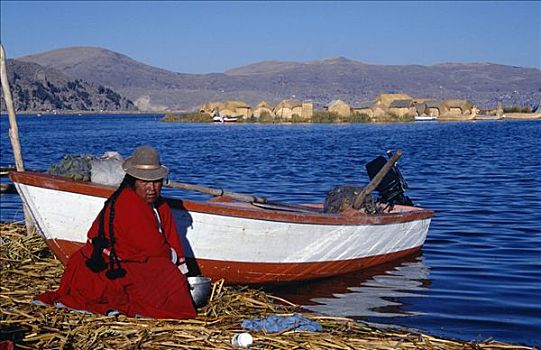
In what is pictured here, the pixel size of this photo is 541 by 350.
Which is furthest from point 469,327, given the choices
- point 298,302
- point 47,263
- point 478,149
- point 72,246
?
point 478,149

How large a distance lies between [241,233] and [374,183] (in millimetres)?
2559

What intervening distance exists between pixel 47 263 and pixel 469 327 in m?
4.56

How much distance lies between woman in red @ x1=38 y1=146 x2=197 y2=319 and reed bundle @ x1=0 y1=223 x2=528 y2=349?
0.52 ft

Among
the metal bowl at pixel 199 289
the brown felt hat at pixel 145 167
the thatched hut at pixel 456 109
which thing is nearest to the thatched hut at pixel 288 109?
the thatched hut at pixel 456 109

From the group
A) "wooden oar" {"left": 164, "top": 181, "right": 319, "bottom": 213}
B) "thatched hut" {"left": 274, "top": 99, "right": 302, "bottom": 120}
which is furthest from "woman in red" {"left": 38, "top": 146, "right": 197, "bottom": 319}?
"thatched hut" {"left": 274, "top": 99, "right": 302, "bottom": 120}

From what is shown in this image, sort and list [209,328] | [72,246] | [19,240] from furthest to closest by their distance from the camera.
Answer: [19,240], [72,246], [209,328]

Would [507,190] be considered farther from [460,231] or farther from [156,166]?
[156,166]

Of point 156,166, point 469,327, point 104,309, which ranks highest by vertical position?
point 156,166

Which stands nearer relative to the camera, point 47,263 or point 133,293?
point 133,293

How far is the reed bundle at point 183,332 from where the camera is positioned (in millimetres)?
5688

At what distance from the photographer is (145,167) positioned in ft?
20.9

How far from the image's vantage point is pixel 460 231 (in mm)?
13023

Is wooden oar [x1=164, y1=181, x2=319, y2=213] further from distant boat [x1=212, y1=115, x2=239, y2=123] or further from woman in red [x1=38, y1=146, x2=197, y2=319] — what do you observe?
distant boat [x1=212, y1=115, x2=239, y2=123]

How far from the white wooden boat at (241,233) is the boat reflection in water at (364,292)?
14 centimetres
